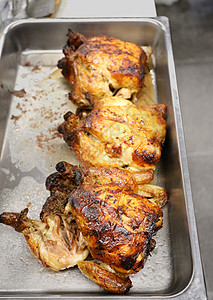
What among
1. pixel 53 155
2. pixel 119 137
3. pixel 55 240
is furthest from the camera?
pixel 53 155

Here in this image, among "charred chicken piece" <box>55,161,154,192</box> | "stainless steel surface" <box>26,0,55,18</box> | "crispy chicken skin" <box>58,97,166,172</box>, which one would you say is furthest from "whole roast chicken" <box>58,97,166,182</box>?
"stainless steel surface" <box>26,0,55,18</box>

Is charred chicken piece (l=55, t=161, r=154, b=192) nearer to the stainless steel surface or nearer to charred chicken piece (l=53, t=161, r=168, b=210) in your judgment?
charred chicken piece (l=53, t=161, r=168, b=210)

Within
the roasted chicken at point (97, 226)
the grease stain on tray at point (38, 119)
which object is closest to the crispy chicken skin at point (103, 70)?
the grease stain on tray at point (38, 119)

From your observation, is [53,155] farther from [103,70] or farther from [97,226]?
[97,226]

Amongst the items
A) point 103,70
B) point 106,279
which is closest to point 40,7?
point 103,70

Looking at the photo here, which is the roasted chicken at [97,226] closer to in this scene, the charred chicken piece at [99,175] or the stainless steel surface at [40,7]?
the charred chicken piece at [99,175]

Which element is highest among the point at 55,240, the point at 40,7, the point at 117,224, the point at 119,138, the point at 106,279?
the point at 40,7
